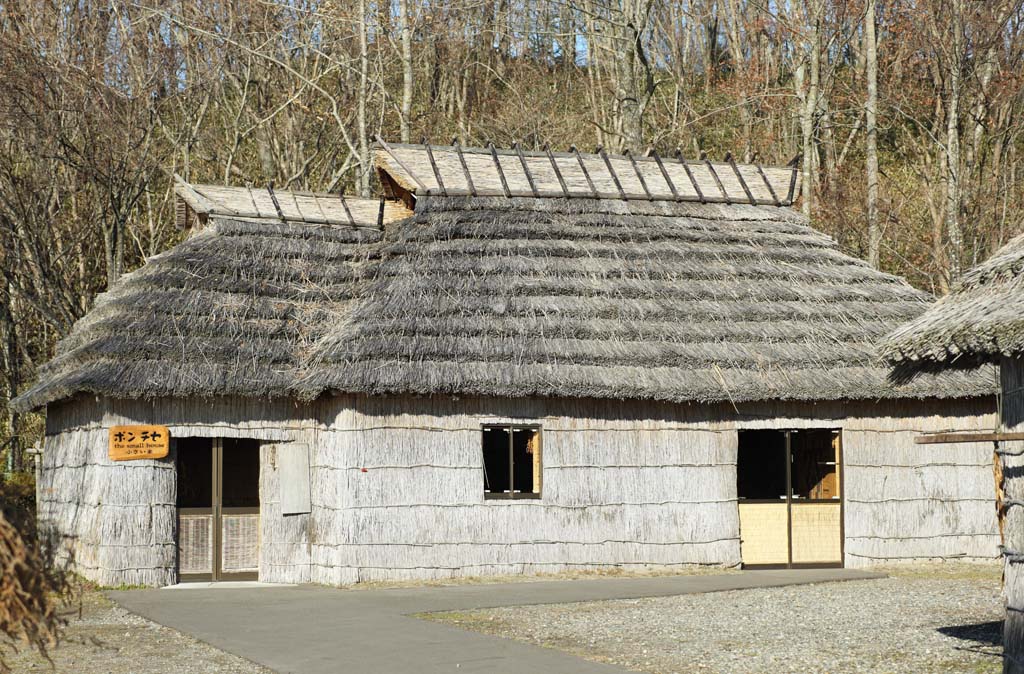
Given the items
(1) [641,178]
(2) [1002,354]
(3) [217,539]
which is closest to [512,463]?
(3) [217,539]

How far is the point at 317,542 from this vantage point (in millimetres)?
15719

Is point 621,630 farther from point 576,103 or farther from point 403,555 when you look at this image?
point 576,103

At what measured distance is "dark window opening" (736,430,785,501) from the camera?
2048 cm

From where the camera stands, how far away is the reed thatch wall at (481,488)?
15.2 meters

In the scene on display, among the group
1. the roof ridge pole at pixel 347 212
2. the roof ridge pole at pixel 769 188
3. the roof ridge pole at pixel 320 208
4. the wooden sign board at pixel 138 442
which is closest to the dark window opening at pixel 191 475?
the wooden sign board at pixel 138 442

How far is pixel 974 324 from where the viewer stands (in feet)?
29.7

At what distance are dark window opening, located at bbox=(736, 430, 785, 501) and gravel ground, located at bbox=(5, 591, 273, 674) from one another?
1147 centimetres

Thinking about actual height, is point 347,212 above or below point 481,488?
above

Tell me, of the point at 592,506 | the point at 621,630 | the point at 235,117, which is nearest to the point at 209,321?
the point at 592,506

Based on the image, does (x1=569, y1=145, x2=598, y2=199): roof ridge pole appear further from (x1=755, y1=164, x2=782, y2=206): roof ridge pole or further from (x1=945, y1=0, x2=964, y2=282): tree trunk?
(x1=945, y1=0, x2=964, y2=282): tree trunk

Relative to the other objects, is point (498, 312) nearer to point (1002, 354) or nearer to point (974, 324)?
point (974, 324)

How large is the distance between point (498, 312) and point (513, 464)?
6.37 ft

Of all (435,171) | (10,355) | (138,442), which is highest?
(435,171)

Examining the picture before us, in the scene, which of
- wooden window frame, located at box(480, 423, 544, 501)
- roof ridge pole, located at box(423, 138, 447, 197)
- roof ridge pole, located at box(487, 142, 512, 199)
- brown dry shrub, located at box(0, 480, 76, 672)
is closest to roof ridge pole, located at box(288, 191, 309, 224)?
roof ridge pole, located at box(423, 138, 447, 197)
